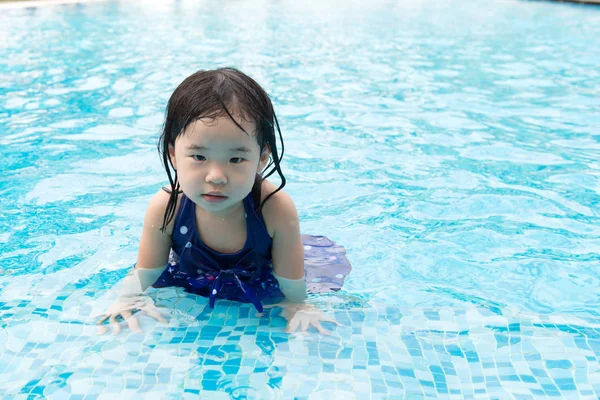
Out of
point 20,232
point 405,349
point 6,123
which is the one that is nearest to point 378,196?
point 405,349

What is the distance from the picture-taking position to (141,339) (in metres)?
2.70

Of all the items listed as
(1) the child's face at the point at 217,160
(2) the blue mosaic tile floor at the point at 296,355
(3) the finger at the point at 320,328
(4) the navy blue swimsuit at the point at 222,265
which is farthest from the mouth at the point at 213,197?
(3) the finger at the point at 320,328

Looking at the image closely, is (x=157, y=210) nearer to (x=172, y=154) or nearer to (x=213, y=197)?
(x=172, y=154)

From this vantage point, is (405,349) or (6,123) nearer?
(405,349)

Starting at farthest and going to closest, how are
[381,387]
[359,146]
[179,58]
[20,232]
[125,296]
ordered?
[179,58] < [359,146] < [20,232] < [125,296] < [381,387]

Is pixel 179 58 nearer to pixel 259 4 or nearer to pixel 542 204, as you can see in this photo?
pixel 542 204

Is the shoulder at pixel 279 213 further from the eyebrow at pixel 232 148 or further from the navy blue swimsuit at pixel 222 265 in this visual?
the eyebrow at pixel 232 148

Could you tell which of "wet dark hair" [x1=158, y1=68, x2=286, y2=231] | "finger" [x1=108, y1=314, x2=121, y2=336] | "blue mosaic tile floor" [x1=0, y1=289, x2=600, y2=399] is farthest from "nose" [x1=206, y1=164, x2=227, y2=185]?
"finger" [x1=108, y1=314, x2=121, y2=336]

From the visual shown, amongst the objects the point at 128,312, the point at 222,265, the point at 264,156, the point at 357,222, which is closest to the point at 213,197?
the point at 264,156

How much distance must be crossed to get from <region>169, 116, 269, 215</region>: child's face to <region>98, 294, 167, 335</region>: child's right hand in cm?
64

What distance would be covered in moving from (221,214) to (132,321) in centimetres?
58

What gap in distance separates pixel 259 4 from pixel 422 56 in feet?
31.2

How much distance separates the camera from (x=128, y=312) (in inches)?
113

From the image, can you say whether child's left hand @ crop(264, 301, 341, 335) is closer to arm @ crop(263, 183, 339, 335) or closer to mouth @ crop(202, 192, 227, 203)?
arm @ crop(263, 183, 339, 335)
